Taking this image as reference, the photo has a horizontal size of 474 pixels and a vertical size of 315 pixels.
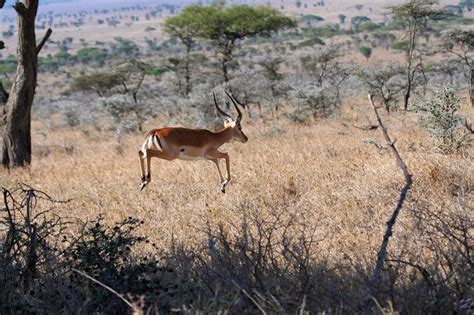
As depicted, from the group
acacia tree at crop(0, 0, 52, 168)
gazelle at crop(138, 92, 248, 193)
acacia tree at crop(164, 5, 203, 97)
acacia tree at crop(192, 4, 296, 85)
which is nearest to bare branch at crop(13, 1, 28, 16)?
acacia tree at crop(0, 0, 52, 168)

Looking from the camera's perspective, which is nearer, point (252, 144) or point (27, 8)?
point (27, 8)

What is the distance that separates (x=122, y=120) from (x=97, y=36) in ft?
409

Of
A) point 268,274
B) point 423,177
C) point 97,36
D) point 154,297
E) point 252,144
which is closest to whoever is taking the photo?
point 154,297

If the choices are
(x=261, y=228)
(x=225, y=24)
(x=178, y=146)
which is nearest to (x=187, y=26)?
(x=225, y=24)

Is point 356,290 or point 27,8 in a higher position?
Result: point 27,8

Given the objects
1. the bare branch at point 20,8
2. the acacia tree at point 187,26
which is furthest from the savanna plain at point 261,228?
the acacia tree at point 187,26

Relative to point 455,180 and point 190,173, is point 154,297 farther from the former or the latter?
point 190,173

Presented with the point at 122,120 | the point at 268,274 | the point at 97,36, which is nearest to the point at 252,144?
the point at 268,274

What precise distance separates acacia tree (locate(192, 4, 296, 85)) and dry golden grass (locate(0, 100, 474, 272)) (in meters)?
16.2

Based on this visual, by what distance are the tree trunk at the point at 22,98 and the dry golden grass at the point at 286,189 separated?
820mm

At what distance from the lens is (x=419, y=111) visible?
887cm

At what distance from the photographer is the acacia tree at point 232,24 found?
25.6 m

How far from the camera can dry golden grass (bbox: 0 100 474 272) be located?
5.43m

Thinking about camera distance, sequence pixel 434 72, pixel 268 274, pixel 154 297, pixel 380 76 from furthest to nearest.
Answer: pixel 434 72, pixel 380 76, pixel 268 274, pixel 154 297
